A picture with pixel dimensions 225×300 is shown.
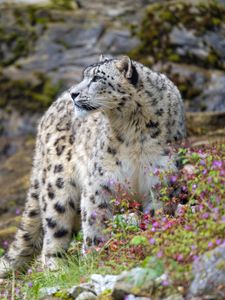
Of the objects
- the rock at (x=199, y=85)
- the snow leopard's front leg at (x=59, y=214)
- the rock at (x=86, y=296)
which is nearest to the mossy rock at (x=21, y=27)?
the rock at (x=199, y=85)

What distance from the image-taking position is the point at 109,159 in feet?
29.7

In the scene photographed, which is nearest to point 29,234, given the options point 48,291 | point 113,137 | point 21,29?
point 113,137

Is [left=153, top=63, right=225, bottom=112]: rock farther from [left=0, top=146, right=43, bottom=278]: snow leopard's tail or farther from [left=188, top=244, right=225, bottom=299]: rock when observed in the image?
[left=188, top=244, right=225, bottom=299]: rock

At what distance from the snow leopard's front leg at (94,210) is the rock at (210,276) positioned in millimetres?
2955

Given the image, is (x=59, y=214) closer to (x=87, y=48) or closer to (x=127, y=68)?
(x=127, y=68)

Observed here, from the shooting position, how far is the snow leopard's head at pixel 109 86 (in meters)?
8.84

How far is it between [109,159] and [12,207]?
15.1 feet

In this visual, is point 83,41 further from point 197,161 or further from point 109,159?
point 197,161

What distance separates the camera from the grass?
6113mm

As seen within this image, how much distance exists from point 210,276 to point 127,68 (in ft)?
11.4

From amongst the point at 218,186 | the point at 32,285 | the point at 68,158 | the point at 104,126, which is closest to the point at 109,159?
the point at 104,126

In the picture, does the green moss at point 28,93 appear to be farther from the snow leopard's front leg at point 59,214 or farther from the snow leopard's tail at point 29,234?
the snow leopard's front leg at point 59,214

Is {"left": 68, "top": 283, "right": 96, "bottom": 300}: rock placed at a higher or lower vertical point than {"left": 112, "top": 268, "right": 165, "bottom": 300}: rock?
lower

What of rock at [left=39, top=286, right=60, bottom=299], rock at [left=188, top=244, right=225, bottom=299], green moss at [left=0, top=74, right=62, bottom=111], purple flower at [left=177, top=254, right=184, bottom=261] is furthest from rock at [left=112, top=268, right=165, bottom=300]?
green moss at [left=0, top=74, right=62, bottom=111]
